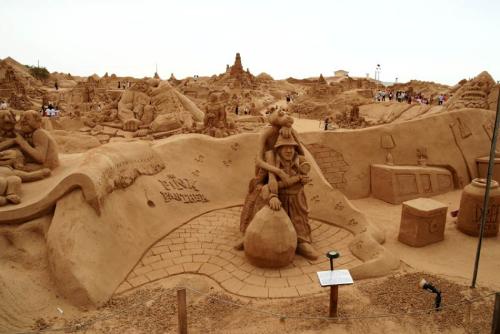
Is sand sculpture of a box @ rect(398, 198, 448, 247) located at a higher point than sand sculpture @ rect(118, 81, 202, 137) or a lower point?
lower

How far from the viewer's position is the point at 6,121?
5.28 m

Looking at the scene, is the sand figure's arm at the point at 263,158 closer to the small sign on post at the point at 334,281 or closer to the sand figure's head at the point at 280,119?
the sand figure's head at the point at 280,119

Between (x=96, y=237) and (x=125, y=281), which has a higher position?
(x=96, y=237)

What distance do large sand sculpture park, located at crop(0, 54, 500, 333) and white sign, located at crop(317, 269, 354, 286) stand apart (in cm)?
36

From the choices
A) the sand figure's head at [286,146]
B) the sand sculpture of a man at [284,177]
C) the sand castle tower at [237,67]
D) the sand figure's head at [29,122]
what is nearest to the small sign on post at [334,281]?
the sand sculpture of a man at [284,177]

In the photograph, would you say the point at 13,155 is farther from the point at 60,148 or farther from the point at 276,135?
the point at 60,148

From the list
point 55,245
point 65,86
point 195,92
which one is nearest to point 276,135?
point 55,245

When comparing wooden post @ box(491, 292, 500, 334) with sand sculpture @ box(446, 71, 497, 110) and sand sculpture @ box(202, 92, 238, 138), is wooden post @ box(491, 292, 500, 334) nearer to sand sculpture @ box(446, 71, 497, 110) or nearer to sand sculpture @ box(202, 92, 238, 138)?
sand sculpture @ box(202, 92, 238, 138)

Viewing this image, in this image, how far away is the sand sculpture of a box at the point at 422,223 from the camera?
6203 millimetres

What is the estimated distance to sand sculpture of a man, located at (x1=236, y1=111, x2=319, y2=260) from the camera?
5.20 metres

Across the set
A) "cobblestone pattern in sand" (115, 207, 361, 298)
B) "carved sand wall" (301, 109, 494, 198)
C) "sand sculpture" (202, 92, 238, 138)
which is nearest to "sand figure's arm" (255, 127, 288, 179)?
"cobblestone pattern in sand" (115, 207, 361, 298)

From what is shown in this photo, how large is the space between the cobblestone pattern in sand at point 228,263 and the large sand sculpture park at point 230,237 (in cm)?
2

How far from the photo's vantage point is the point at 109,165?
5.34 meters

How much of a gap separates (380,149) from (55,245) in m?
7.26
